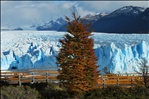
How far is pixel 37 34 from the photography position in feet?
166

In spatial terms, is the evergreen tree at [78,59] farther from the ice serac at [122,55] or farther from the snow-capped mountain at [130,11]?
the snow-capped mountain at [130,11]

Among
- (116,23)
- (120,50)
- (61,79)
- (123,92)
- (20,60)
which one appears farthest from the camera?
(116,23)

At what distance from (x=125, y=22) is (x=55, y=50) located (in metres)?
23.6

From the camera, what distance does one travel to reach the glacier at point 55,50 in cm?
3524

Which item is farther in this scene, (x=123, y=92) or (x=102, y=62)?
(x=102, y=62)

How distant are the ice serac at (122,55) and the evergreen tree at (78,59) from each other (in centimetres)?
1612

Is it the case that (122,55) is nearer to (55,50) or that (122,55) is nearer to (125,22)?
(55,50)

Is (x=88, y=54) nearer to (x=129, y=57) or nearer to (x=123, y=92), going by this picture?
(x=123, y=92)

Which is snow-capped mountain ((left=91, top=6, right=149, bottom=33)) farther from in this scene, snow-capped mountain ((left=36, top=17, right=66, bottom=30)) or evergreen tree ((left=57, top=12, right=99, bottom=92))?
snow-capped mountain ((left=36, top=17, right=66, bottom=30))

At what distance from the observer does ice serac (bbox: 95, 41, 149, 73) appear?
34.7 metres

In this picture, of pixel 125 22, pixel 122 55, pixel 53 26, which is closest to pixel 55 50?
pixel 122 55

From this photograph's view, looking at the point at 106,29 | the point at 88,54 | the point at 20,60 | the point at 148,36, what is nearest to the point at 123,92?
the point at 88,54

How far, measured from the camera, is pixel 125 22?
60.9m

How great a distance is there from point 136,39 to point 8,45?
18601mm
